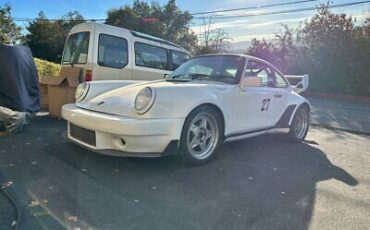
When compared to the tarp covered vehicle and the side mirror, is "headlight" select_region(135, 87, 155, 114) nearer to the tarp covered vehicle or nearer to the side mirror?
the side mirror

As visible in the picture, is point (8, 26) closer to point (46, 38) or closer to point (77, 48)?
point (46, 38)

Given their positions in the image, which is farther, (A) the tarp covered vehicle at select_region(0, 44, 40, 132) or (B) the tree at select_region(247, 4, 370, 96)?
(B) the tree at select_region(247, 4, 370, 96)

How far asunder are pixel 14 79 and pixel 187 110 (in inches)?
149

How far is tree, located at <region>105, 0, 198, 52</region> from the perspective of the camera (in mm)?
24094

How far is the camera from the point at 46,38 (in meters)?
26.9

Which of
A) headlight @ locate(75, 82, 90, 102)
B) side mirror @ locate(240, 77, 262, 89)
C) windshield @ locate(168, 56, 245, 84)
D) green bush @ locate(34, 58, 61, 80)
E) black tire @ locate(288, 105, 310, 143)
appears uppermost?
windshield @ locate(168, 56, 245, 84)

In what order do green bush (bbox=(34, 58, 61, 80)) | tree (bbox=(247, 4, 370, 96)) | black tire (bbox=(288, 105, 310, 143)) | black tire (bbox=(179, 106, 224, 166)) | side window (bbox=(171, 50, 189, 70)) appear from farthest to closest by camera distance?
tree (bbox=(247, 4, 370, 96)) → green bush (bbox=(34, 58, 61, 80)) → side window (bbox=(171, 50, 189, 70)) → black tire (bbox=(288, 105, 310, 143)) → black tire (bbox=(179, 106, 224, 166))

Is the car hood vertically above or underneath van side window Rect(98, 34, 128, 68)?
underneath

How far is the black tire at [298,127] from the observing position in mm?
5688

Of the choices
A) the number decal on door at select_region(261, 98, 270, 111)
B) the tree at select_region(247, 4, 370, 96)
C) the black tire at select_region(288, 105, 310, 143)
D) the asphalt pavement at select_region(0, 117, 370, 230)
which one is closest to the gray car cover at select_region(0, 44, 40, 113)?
the asphalt pavement at select_region(0, 117, 370, 230)

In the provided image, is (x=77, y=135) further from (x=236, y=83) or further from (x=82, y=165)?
(x=236, y=83)

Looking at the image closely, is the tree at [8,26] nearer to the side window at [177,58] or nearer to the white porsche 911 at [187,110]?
the side window at [177,58]

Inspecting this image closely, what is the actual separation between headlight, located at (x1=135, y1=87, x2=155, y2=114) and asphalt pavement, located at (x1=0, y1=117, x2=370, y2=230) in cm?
69

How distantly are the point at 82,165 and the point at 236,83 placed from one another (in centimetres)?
211
